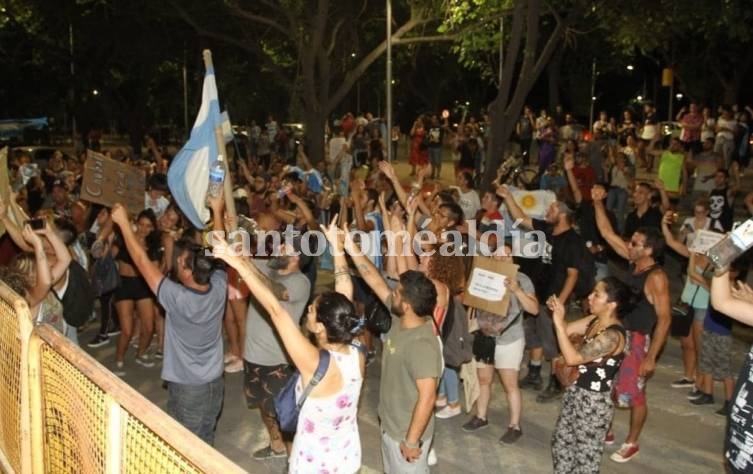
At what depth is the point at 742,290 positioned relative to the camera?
4824 mm

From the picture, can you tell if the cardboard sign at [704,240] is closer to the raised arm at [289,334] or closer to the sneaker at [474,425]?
the sneaker at [474,425]

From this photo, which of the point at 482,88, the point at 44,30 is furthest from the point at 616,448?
the point at 482,88

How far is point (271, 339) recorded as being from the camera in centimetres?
611

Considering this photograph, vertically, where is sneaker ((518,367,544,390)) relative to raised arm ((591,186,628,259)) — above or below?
below

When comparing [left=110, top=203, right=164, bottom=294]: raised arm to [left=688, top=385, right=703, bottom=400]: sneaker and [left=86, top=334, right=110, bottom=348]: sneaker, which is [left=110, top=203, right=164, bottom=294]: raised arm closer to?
[left=86, top=334, right=110, bottom=348]: sneaker

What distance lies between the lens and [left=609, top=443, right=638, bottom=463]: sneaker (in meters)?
6.54

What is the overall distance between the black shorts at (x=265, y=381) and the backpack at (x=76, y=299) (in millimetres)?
1526

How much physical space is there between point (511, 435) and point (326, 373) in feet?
10.8

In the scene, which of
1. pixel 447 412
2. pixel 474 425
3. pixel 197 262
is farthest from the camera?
pixel 447 412

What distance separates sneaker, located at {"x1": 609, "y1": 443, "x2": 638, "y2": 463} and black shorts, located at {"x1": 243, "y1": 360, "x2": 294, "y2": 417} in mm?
2697

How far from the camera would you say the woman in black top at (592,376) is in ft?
16.9

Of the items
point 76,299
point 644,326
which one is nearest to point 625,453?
point 644,326

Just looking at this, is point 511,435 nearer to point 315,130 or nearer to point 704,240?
point 704,240

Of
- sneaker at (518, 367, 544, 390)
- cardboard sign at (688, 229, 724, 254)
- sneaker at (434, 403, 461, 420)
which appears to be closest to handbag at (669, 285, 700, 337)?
cardboard sign at (688, 229, 724, 254)
